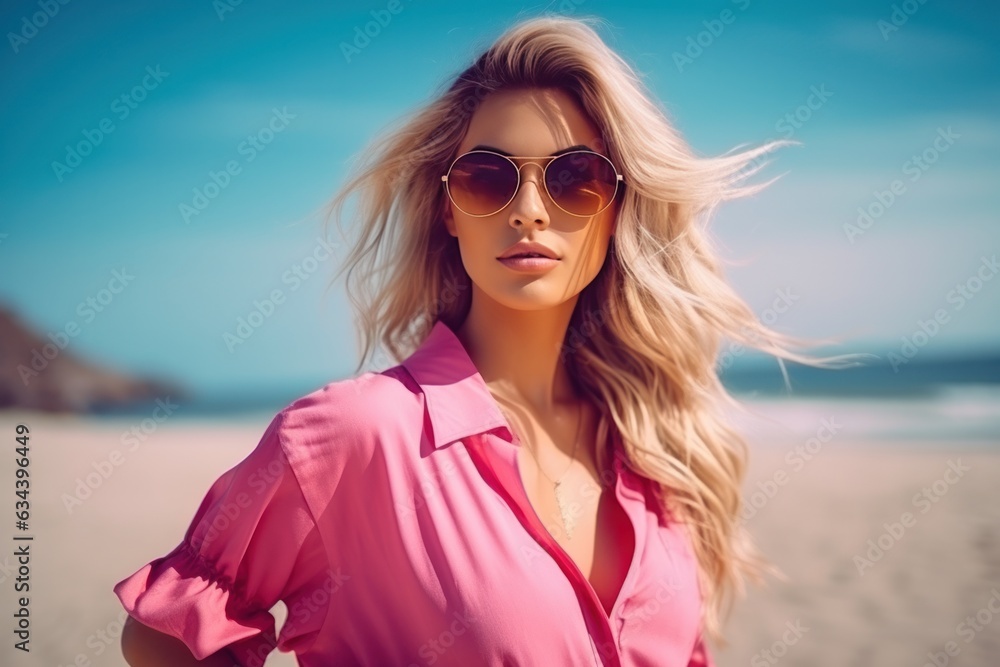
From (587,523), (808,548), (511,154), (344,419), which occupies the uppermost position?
(511,154)

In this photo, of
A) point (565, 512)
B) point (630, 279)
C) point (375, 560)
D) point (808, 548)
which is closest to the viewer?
point (375, 560)

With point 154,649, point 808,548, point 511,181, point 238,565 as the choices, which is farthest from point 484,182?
point 808,548

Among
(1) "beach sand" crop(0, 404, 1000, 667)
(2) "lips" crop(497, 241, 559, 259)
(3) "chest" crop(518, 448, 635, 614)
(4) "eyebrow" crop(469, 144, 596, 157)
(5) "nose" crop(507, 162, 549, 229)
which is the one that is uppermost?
(4) "eyebrow" crop(469, 144, 596, 157)

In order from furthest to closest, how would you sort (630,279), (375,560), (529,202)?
(630,279) → (529,202) → (375,560)

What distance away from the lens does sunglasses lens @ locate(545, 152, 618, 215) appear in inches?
89.1

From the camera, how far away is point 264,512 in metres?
1.88

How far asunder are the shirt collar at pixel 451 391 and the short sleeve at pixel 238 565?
16.1 inches

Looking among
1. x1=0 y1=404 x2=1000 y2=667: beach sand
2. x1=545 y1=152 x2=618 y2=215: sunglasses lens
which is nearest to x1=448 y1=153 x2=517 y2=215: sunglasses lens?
x1=545 y1=152 x2=618 y2=215: sunglasses lens

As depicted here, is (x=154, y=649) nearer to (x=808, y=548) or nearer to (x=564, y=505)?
(x=564, y=505)

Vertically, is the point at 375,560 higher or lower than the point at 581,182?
lower

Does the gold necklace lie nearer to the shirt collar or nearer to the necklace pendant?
the necklace pendant

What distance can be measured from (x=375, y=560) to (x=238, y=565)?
316 millimetres

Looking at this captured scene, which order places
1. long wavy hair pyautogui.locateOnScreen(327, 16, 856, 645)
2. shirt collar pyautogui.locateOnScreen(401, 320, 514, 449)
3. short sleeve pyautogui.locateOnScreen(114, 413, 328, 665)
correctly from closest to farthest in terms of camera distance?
1. short sleeve pyautogui.locateOnScreen(114, 413, 328, 665)
2. shirt collar pyautogui.locateOnScreen(401, 320, 514, 449)
3. long wavy hair pyautogui.locateOnScreen(327, 16, 856, 645)

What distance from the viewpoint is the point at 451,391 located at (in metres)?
2.23
